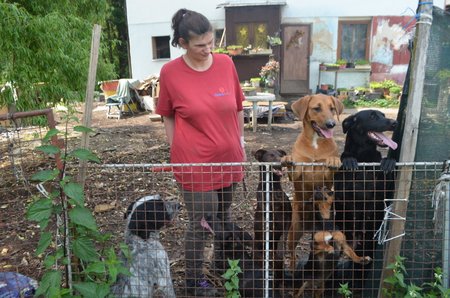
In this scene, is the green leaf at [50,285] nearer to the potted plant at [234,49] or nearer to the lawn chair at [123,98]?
the lawn chair at [123,98]

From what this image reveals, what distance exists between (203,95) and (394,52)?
13.7 meters

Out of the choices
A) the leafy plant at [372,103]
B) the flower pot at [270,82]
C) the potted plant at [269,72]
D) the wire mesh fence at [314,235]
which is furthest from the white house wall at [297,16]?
the wire mesh fence at [314,235]

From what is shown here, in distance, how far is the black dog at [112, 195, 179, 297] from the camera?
2912 mm

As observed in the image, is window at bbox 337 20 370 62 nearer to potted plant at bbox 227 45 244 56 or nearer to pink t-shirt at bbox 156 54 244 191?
potted plant at bbox 227 45 244 56

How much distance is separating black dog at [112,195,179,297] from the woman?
0.76 feet

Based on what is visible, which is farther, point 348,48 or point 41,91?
point 348,48

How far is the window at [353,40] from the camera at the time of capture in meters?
14.8

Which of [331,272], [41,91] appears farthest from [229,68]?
[41,91]

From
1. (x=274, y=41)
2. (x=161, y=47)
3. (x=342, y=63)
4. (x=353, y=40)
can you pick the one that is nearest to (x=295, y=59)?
(x=274, y=41)

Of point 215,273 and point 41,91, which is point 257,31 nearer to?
point 41,91

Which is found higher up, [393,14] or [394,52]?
[393,14]

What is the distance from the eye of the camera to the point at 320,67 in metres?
14.9

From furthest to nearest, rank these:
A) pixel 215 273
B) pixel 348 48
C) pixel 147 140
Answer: pixel 348 48, pixel 147 140, pixel 215 273

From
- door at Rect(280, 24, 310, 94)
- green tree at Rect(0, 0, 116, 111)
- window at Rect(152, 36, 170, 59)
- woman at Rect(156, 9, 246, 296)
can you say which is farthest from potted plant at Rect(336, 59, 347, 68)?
woman at Rect(156, 9, 246, 296)
